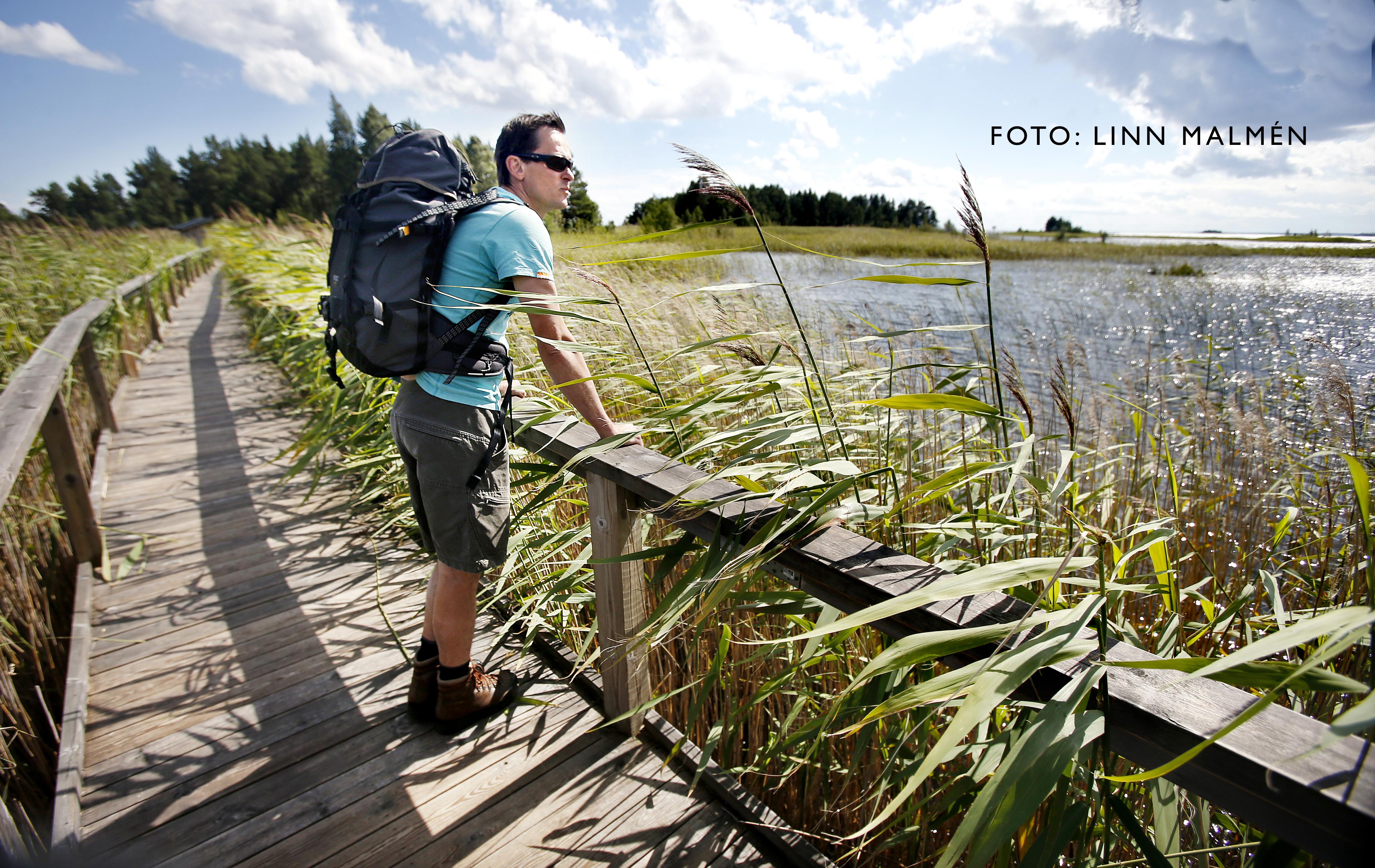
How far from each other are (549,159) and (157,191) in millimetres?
84789

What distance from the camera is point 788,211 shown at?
5223 millimetres

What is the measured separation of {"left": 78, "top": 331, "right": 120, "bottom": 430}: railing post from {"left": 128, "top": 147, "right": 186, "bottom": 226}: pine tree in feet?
219

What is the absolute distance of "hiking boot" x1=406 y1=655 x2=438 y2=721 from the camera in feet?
5.95

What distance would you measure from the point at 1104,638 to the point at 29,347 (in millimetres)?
4784

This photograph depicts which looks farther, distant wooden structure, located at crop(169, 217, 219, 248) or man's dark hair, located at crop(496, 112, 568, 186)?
distant wooden structure, located at crop(169, 217, 219, 248)

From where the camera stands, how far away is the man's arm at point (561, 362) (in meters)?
1.46

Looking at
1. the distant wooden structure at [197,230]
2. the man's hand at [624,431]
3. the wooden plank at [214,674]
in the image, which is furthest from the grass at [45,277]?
the distant wooden structure at [197,230]

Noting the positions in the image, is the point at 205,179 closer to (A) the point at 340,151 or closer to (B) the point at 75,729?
(A) the point at 340,151

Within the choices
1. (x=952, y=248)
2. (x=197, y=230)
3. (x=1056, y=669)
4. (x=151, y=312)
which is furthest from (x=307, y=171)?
(x=1056, y=669)

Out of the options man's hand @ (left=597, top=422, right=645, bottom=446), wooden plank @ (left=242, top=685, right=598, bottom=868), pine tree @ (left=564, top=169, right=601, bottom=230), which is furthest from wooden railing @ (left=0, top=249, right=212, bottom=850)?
pine tree @ (left=564, top=169, right=601, bottom=230)

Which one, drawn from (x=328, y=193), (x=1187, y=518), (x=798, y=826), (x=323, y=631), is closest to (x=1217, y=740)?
(x=798, y=826)

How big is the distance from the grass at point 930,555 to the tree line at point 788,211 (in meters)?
0.14

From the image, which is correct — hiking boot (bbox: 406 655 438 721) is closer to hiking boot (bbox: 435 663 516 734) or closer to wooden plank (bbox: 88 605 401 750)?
hiking boot (bbox: 435 663 516 734)

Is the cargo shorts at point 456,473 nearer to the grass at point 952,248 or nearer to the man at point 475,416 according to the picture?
the man at point 475,416
